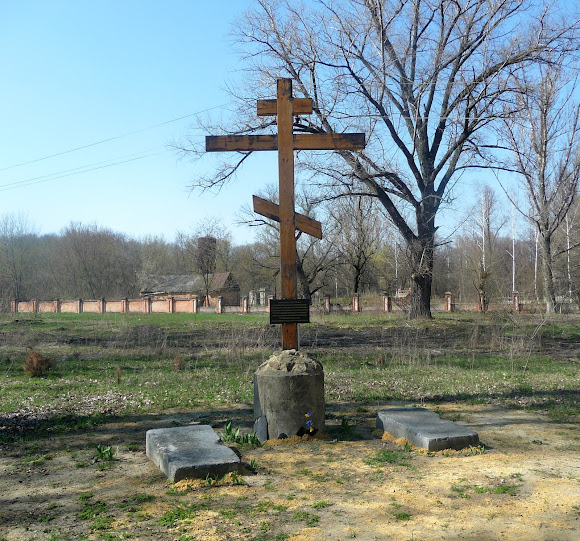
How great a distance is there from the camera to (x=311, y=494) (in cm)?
433

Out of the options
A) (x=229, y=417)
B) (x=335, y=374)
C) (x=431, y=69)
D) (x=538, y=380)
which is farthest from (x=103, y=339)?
(x=431, y=69)

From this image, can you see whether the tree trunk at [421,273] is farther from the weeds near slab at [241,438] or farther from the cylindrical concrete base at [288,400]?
the weeds near slab at [241,438]

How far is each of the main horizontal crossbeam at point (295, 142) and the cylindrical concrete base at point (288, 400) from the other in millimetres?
2564

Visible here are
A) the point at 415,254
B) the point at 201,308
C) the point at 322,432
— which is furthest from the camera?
the point at 201,308

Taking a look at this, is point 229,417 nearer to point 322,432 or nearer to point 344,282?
point 322,432

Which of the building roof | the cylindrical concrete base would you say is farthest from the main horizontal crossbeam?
the building roof

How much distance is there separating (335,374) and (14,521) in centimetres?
725

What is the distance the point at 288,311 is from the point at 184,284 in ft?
196

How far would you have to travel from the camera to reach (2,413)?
7.44 meters

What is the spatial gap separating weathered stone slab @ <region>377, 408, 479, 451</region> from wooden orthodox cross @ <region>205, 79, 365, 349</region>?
136 cm

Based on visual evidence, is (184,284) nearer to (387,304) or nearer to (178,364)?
(387,304)

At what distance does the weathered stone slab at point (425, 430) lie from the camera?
17.8 feet

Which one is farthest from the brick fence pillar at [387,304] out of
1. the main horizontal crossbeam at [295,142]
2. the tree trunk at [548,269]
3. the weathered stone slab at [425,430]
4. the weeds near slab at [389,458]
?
the weeds near slab at [389,458]

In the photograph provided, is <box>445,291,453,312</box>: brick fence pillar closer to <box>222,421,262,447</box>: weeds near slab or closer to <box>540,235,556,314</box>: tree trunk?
<box>540,235,556,314</box>: tree trunk
